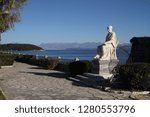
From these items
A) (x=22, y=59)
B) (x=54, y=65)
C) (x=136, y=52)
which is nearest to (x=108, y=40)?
(x=136, y=52)

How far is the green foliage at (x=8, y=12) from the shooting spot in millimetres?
18984

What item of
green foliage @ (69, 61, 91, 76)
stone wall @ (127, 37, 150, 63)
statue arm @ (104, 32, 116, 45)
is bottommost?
green foliage @ (69, 61, 91, 76)

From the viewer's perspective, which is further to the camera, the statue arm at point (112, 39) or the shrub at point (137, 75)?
the statue arm at point (112, 39)

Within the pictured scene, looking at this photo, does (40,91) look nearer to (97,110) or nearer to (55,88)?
(55,88)

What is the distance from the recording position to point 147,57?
20.0m

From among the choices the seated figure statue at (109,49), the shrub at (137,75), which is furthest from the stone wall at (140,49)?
the shrub at (137,75)

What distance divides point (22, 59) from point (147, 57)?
26.1m

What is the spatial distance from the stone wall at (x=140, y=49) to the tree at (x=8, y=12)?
7.14m

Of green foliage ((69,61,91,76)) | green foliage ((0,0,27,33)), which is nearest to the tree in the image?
green foliage ((0,0,27,33))

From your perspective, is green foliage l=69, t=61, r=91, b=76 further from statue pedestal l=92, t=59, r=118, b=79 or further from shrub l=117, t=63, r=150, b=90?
shrub l=117, t=63, r=150, b=90

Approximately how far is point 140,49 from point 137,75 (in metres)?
7.31

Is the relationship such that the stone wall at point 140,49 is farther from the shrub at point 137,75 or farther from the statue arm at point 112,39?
the shrub at point 137,75

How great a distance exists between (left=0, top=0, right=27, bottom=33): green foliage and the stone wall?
23.5 feet

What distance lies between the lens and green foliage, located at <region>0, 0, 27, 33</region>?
18984mm
